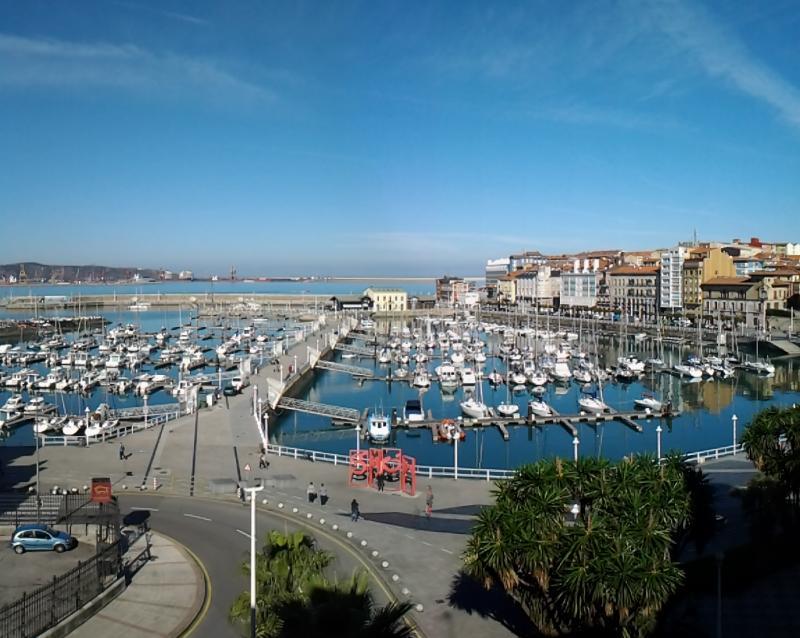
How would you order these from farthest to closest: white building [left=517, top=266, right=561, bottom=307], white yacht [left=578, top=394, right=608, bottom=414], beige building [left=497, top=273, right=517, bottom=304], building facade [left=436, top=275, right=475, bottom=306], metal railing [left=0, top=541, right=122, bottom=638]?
1. building facade [left=436, top=275, right=475, bottom=306]
2. beige building [left=497, top=273, right=517, bottom=304]
3. white building [left=517, top=266, right=561, bottom=307]
4. white yacht [left=578, top=394, right=608, bottom=414]
5. metal railing [left=0, top=541, right=122, bottom=638]

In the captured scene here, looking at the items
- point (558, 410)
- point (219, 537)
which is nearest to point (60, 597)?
point (219, 537)

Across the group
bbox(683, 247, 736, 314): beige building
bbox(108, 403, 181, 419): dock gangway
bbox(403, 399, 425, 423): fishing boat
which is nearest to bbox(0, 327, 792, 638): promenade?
bbox(108, 403, 181, 419): dock gangway

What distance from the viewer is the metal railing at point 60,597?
11.1 metres

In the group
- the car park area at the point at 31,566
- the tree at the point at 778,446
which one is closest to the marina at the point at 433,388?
the car park area at the point at 31,566

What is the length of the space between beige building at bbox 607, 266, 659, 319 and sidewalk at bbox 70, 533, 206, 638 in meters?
87.0

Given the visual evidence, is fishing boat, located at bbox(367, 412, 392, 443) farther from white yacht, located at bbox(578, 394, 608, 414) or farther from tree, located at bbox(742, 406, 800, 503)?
tree, located at bbox(742, 406, 800, 503)

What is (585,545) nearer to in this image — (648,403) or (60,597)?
(60,597)

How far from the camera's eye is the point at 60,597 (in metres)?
12.0

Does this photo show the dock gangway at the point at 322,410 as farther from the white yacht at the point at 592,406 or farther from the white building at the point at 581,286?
the white building at the point at 581,286

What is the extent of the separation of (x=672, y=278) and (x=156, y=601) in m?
89.5

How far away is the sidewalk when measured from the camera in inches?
466

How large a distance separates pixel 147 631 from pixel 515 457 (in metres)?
23.1

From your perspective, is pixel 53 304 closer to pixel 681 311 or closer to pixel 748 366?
pixel 681 311

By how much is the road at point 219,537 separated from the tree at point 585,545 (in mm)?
2921
